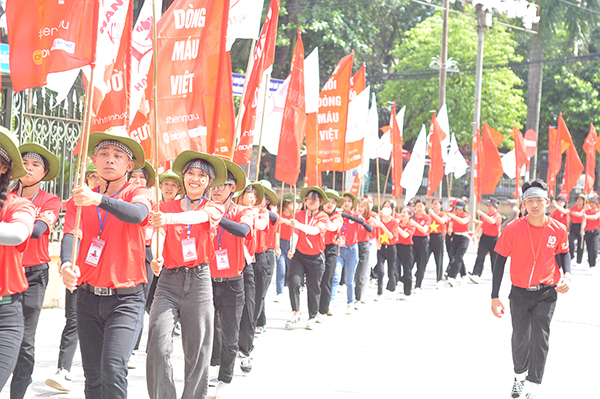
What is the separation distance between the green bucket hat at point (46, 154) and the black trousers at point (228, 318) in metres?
1.66

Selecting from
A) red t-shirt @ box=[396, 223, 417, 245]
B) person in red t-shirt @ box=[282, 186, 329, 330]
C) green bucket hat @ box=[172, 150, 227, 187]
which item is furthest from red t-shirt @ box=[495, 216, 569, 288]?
red t-shirt @ box=[396, 223, 417, 245]

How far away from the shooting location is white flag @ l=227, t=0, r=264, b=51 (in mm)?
8984

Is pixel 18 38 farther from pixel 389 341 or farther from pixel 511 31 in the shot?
pixel 511 31

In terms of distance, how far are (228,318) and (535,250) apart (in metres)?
2.80

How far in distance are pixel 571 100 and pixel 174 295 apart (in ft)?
127

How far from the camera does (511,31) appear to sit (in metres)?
37.8

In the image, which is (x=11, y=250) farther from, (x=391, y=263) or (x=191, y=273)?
(x=391, y=263)

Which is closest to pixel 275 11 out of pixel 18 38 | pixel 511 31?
pixel 18 38

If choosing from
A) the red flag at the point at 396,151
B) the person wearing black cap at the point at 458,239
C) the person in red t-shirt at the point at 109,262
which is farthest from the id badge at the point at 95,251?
the person wearing black cap at the point at 458,239

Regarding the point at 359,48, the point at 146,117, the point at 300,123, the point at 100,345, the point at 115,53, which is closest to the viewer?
the point at 100,345

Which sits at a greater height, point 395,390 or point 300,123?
point 300,123

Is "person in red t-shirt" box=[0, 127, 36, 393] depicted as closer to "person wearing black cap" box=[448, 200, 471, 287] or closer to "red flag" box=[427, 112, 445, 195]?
"person wearing black cap" box=[448, 200, 471, 287]

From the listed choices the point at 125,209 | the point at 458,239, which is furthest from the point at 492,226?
the point at 125,209

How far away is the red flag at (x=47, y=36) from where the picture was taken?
4828 millimetres
